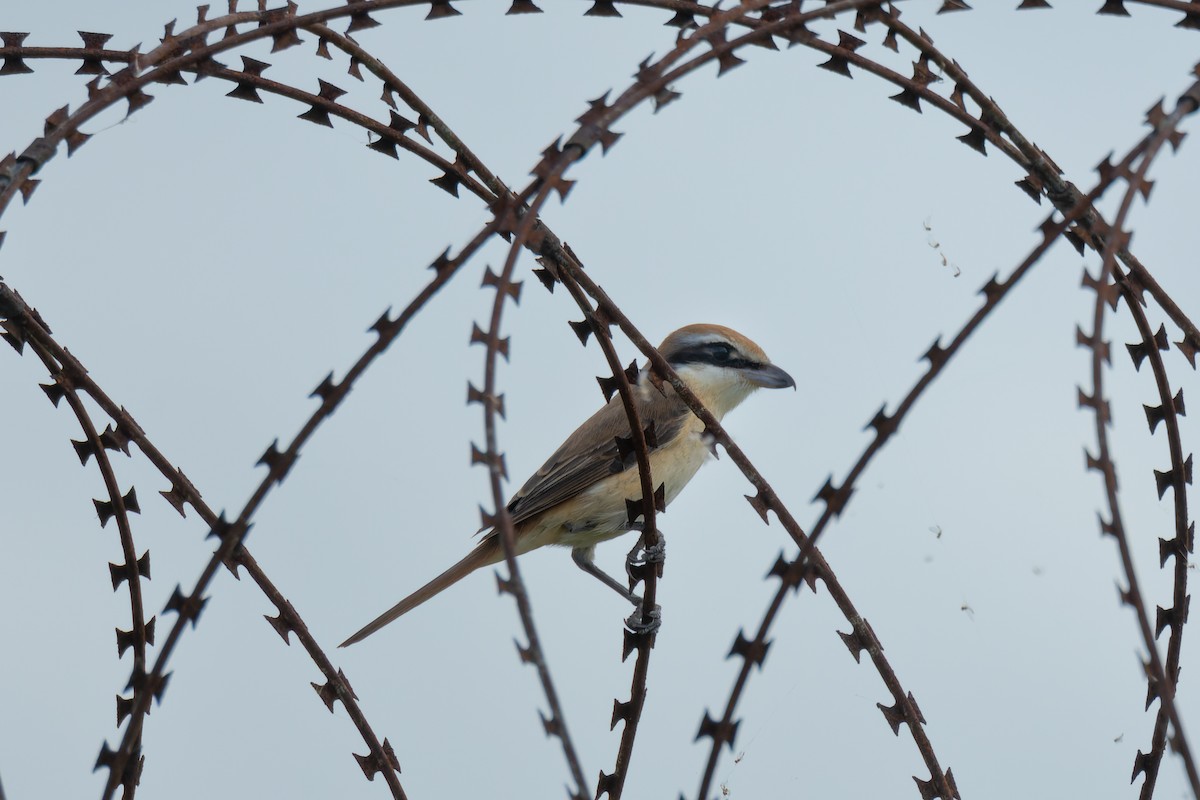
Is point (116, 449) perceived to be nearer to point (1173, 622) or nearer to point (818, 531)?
point (818, 531)

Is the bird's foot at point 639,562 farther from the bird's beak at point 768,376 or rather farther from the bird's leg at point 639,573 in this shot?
the bird's beak at point 768,376

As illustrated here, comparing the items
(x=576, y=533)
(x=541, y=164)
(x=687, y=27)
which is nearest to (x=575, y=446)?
(x=576, y=533)

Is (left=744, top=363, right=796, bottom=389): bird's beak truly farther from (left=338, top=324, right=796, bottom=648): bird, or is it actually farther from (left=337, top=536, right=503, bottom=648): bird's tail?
(left=337, top=536, right=503, bottom=648): bird's tail

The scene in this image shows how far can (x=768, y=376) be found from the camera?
676 cm

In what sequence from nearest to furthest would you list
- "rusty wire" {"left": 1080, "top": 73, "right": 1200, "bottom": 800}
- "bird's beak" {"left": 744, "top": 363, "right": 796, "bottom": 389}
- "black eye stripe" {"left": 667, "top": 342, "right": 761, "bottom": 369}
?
"rusty wire" {"left": 1080, "top": 73, "right": 1200, "bottom": 800}, "bird's beak" {"left": 744, "top": 363, "right": 796, "bottom": 389}, "black eye stripe" {"left": 667, "top": 342, "right": 761, "bottom": 369}

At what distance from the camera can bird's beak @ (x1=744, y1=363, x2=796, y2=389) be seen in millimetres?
6700

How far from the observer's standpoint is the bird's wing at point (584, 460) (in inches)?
242

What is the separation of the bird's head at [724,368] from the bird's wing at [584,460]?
0.36m

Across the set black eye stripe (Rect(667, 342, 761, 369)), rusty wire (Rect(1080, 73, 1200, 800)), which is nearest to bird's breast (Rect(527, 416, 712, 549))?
black eye stripe (Rect(667, 342, 761, 369))

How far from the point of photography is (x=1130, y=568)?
2.17m

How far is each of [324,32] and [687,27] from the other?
3.43 feet

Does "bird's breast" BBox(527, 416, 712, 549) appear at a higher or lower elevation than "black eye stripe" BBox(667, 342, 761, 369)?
lower

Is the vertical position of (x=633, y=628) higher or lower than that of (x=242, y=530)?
higher

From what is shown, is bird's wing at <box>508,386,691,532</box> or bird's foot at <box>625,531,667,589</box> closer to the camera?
bird's foot at <box>625,531,667,589</box>
